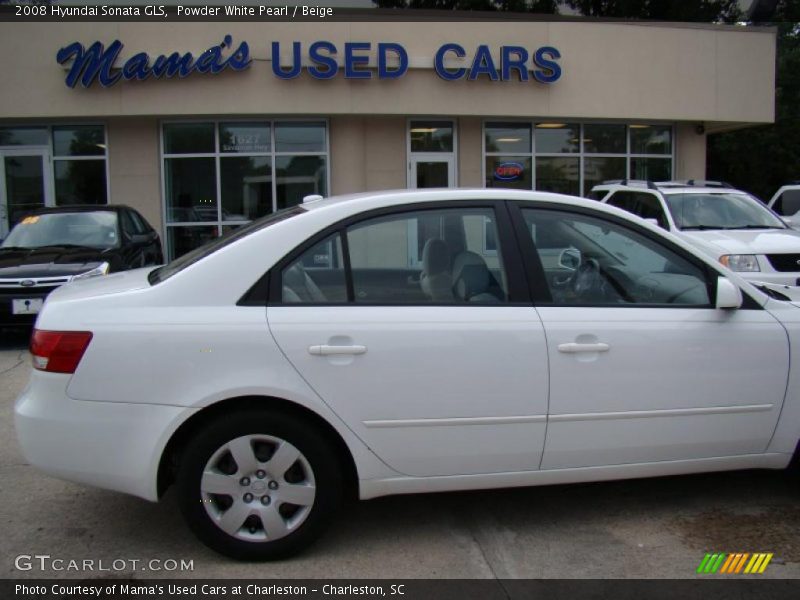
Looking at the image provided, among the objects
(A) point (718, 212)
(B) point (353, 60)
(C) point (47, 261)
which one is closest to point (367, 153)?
(B) point (353, 60)

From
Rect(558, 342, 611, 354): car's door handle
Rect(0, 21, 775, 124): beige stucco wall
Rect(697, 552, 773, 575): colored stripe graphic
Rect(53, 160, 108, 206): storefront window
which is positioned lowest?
Rect(697, 552, 773, 575): colored stripe graphic

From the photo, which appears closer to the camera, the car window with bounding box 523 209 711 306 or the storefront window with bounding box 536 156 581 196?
the car window with bounding box 523 209 711 306

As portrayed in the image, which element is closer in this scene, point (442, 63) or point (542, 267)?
point (542, 267)

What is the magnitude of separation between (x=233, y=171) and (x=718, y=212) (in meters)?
9.27

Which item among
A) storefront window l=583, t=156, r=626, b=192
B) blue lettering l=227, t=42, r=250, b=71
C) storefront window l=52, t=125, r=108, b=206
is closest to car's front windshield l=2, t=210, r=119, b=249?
blue lettering l=227, t=42, r=250, b=71

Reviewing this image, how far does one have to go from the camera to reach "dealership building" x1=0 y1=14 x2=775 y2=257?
1360 cm

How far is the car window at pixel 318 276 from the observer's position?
134 inches

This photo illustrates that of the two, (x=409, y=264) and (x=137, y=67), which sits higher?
(x=137, y=67)

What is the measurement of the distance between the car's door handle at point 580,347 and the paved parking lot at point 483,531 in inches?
37.8

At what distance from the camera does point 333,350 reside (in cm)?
326

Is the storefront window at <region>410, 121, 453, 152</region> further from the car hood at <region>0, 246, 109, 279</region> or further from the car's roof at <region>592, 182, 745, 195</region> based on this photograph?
the car hood at <region>0, 246, 109, 279</region>

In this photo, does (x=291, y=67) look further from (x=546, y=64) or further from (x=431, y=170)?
(x=546, y=64)

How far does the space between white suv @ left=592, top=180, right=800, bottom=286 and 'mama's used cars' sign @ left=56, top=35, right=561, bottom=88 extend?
499 centimetres

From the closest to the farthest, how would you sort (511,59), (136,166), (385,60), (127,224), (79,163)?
(127,224) < (385,60) < (511,59) < (136,166) < (79,163)
